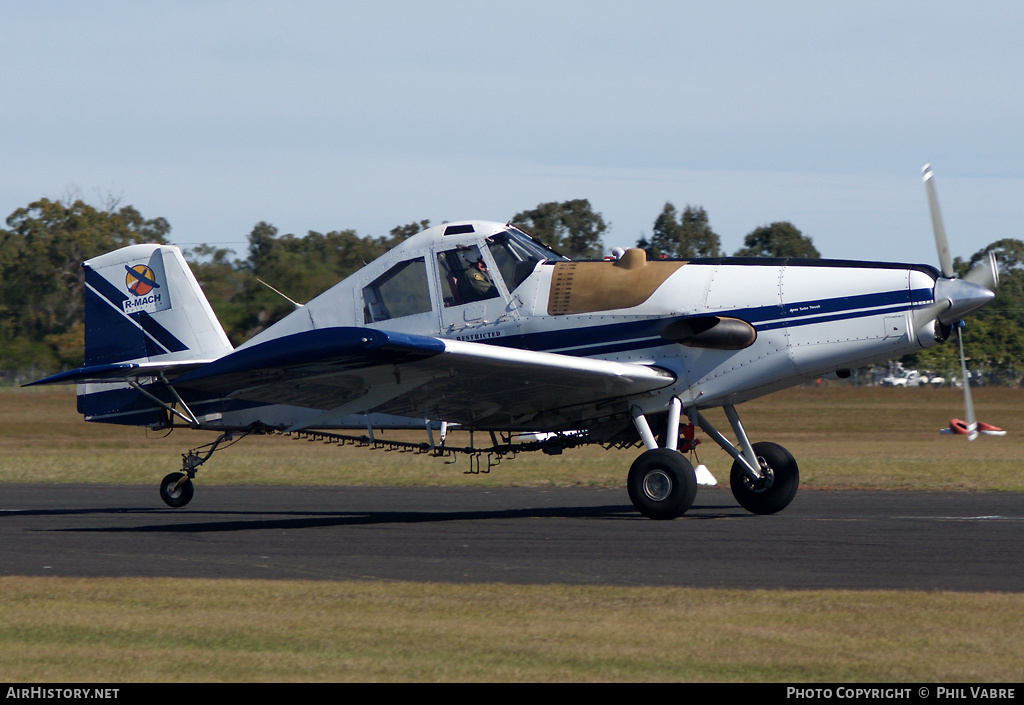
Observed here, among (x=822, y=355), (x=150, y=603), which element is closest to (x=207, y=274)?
(x=822, y=355)

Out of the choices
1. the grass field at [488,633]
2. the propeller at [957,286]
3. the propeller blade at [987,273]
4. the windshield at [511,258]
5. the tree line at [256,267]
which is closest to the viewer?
the grass field at [488,633]

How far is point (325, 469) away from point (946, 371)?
175 ft

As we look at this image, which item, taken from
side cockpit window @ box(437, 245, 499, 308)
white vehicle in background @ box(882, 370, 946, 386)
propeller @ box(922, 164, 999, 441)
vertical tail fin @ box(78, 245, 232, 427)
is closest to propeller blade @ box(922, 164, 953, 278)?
propeller @ box(922, 164, 999, 441)

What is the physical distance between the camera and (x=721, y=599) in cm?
765

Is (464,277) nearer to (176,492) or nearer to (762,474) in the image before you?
→ (762,474)

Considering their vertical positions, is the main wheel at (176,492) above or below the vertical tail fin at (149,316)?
below

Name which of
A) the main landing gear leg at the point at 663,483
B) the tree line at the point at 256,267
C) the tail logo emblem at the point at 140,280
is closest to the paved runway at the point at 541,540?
the main landing gear leg at the point at 663,483

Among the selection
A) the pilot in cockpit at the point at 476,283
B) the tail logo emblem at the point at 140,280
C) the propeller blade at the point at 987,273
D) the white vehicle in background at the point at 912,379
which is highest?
the tail logo emblem at the point at 140,280

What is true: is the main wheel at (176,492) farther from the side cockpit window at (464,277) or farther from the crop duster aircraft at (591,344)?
the side cockpit window at (464,277)

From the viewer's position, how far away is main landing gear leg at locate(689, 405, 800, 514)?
13.6 m

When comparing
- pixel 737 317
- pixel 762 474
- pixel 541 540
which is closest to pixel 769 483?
pixel 762 474

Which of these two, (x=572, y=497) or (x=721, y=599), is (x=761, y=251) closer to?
(x=572, y=497)

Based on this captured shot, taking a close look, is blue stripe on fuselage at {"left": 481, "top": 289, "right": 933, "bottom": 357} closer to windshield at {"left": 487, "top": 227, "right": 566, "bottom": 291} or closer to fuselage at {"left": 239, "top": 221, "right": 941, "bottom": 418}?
fuselage at {"left": 239, "top": 221, "right": 941, "bottom": 418}

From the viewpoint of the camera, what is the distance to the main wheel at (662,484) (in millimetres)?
12336
